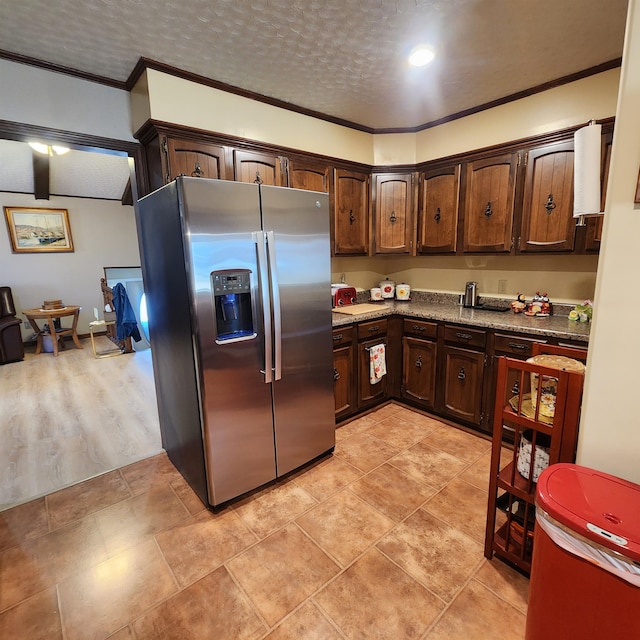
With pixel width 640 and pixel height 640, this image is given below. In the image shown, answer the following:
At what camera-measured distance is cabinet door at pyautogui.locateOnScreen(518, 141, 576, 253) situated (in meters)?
2.40

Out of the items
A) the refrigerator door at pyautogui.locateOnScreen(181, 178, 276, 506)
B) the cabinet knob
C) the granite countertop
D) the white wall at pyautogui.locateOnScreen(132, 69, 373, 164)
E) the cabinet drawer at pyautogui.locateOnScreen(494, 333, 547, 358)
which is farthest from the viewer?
the cabinet knob

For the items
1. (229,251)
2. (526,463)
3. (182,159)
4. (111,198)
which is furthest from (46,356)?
(526,463)

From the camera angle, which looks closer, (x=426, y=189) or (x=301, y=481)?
(x=301, y=481)

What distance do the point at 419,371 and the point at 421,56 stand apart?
89.4 inches

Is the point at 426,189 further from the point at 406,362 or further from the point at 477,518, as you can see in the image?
the point at 477,518

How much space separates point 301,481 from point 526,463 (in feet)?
4.45

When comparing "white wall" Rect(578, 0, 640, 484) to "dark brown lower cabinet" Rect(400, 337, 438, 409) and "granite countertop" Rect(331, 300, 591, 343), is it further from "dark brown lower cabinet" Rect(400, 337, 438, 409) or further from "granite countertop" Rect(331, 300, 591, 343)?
"dark brown lower cabinet" Rect(400, 337, 438, 409)

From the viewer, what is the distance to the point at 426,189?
317 cm

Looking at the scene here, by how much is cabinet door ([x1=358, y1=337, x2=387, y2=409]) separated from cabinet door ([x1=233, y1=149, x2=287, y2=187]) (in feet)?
4.86

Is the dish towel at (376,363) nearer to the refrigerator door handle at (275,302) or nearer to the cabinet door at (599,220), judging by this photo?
the refrigerator door handle at (275,302)

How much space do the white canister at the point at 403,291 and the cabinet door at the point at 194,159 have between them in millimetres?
2030

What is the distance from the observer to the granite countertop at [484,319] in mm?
2240

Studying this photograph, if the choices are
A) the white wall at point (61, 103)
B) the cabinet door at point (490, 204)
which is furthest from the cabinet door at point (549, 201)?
the white wall at point (61, 103)

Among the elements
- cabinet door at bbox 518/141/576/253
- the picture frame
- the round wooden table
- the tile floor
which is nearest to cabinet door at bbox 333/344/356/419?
the tile floor
